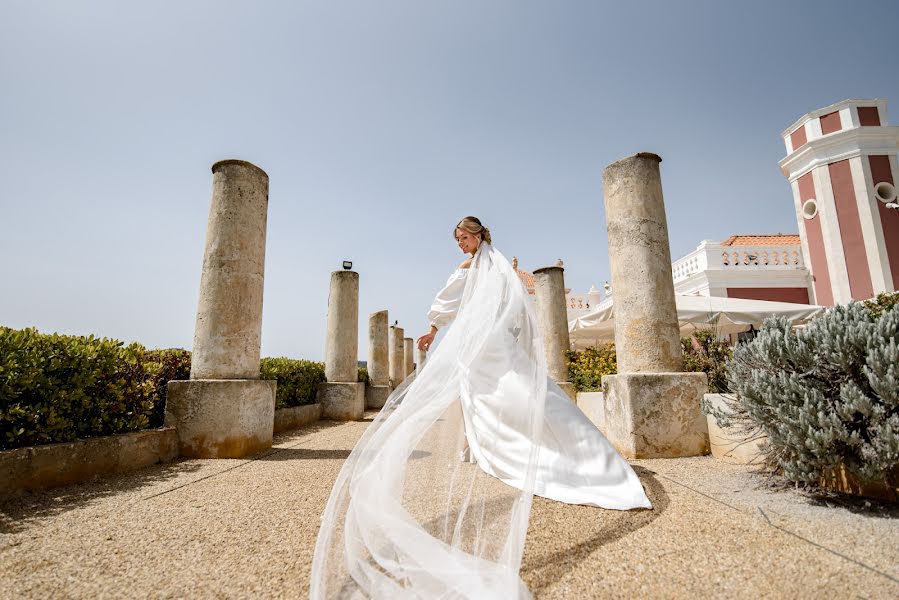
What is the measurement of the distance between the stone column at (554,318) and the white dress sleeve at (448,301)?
578 centimetres

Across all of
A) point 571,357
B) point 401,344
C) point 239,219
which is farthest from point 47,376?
point 401,344

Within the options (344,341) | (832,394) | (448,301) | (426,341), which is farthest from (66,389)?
(344,341)

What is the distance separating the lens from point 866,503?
2682 millimetres

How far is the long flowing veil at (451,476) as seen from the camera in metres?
1.83

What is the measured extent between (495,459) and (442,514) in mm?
947

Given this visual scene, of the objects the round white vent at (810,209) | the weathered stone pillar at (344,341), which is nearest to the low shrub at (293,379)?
the weathered stone pillar at (344,341)

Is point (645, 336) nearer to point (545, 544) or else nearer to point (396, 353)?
point (545, 544)

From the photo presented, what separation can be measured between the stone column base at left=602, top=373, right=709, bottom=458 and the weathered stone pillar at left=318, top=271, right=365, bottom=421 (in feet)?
23.0

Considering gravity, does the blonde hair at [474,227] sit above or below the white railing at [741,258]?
below

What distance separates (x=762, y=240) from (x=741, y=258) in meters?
5.91

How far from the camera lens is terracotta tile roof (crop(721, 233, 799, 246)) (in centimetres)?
1995

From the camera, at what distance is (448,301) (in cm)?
373

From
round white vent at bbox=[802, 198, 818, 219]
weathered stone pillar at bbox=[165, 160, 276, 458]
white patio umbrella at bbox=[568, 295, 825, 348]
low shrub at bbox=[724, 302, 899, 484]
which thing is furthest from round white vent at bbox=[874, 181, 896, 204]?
weathered stone pillar at bbox=[165, 160, 276, 458]

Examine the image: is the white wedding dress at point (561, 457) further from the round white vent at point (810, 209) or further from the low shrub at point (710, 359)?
the round white vent at point (810, 209)
